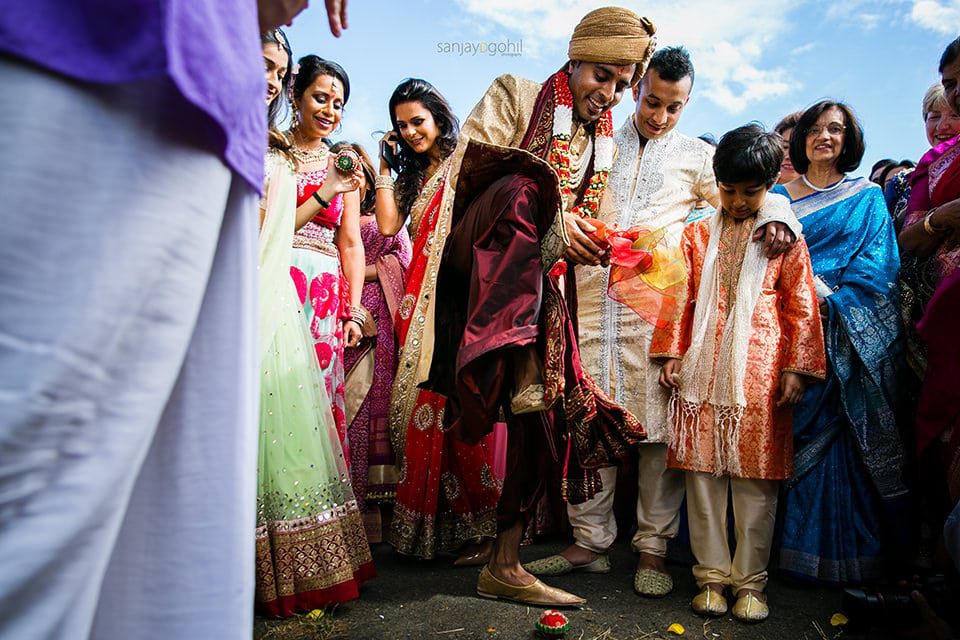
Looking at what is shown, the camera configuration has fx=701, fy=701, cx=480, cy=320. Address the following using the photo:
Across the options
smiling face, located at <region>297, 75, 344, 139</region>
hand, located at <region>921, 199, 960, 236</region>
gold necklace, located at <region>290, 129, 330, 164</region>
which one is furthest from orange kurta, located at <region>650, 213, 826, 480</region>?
smiling face, located at <region>297, 75, 344, 139</region>

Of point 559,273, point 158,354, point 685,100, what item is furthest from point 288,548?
point 685,100

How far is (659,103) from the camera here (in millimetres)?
3520

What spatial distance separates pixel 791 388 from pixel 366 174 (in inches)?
92.0

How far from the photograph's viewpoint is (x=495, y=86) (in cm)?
269

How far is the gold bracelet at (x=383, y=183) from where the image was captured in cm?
379

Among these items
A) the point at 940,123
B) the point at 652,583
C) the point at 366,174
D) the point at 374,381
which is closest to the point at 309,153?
the point at 366,174

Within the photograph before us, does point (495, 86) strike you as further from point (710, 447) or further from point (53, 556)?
point (53, 556)

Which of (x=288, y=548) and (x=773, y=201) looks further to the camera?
(x=773, y=201)

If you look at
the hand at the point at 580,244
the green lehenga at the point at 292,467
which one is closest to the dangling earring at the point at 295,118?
the green lehenga at the point at 292,467

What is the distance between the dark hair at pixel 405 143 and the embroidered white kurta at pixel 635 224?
927 millimetres

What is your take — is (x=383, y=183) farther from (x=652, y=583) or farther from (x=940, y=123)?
(x=940, y=123)

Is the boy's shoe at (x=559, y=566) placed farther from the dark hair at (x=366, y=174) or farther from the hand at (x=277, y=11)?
the hand at (x=277, y=11)

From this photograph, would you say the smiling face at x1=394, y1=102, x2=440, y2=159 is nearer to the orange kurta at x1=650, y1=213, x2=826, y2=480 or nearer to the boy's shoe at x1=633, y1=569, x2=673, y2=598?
the orange kurta at x1=650, y1=213, x2=826, y2=480

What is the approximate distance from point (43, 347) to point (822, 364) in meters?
2.64
